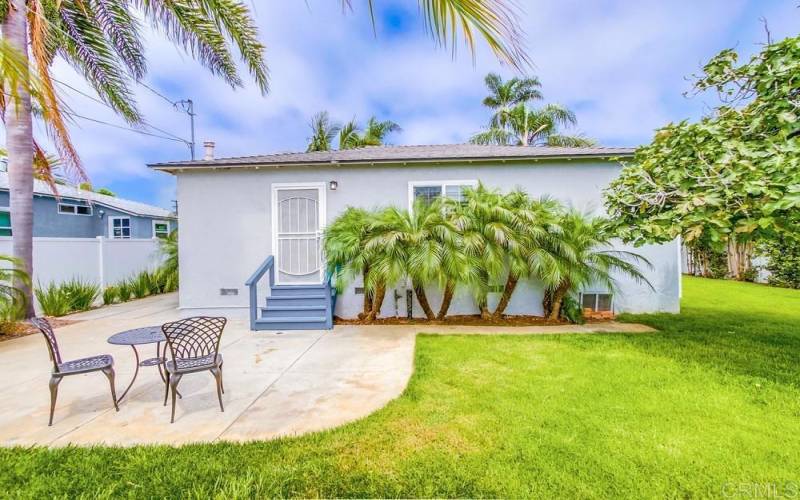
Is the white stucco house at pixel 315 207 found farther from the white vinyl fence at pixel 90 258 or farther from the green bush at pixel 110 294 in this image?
the green bush at pixel 110 294

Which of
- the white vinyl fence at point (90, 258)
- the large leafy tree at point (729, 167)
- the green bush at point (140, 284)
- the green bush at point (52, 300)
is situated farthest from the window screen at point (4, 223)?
the large leafy tree at point (729, 167)

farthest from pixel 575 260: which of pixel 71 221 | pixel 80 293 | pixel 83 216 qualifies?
pixel 83 216

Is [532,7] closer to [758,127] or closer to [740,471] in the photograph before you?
[740,471]

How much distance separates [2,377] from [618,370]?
8229 millimetres

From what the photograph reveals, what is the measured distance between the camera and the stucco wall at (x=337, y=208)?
8422 millimetres

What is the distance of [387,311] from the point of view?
863cm

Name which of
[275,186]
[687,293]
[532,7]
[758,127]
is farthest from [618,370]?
[687,293]

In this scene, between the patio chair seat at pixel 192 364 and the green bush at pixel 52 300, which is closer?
the patio chair seat at pixel 192 364

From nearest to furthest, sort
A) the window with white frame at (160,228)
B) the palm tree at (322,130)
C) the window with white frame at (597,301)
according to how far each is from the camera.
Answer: the window with white frame at (597,301), the window with white frame at (160,228), the palm tree at (322,130)

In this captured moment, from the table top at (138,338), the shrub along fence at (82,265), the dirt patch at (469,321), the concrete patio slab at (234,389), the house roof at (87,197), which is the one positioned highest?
the house roof at (87,197)

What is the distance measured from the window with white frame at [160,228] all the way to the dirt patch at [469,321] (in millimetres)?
15741

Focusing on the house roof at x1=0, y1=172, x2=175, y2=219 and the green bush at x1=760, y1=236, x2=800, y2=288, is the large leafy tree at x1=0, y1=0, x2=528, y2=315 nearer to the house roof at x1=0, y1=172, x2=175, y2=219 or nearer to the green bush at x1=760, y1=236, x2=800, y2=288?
the house roof at x1=0, y1=172, x2=175, y2=219

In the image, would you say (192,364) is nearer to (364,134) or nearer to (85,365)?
(85,365)

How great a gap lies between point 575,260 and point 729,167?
9.79 feet
